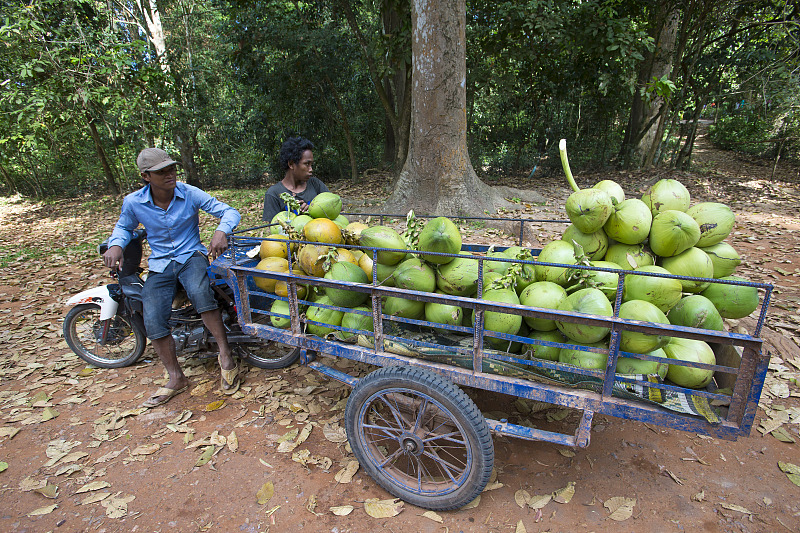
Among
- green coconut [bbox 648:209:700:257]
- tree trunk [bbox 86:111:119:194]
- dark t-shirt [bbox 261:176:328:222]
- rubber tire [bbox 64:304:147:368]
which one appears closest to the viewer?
green coconut [bbox 648:209:700:257]

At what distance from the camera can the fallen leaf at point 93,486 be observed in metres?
2.43

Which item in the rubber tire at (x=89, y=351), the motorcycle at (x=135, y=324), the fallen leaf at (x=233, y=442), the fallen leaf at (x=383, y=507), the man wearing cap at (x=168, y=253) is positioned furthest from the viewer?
the rubber tire at (x=89, y=351)

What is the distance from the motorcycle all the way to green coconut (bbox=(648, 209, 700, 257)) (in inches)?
105

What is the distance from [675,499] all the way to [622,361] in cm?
97

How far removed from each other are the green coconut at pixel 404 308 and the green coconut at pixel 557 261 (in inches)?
25.7

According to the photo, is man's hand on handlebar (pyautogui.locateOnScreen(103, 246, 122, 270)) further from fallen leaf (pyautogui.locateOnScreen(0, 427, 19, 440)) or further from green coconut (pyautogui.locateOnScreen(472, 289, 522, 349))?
green coconut (pyautogui.locateOnScreen(472, 289, 522, 349))

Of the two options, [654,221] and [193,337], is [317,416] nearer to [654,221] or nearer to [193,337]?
[193,337]

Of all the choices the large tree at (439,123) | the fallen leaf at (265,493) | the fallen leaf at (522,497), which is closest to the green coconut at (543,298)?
the fallen leaf at (522,497)

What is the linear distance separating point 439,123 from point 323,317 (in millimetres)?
4613

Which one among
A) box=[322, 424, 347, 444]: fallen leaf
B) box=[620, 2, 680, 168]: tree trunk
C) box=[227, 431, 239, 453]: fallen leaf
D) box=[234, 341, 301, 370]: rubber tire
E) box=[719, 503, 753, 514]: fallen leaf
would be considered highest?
box=[620, 2, 680, 168]: tree trunk

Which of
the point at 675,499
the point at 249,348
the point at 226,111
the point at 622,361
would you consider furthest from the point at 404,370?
the point at 226,111

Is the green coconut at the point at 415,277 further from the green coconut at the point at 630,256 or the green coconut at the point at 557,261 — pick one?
the green coconut at the point at 630,256

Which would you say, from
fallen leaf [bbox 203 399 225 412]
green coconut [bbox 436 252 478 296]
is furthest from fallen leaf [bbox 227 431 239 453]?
green coconut [bbox 436 252 478 296]

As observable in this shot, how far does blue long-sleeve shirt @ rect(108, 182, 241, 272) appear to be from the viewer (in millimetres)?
3109
